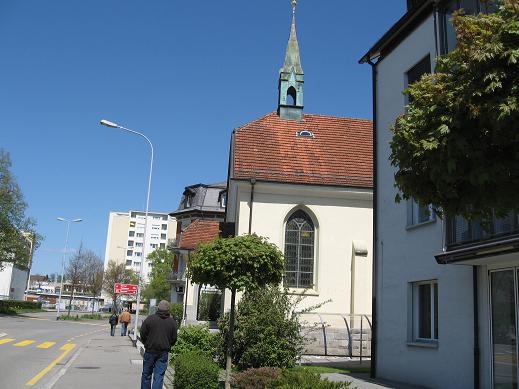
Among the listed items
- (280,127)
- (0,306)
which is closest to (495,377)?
(280,127)

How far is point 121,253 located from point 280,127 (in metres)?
124

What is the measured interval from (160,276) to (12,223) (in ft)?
119

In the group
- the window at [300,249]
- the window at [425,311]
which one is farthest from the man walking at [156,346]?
the window at [300,249]

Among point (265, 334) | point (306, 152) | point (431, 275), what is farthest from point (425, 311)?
point (306, 152)

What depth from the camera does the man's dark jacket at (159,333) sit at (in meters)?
9.80

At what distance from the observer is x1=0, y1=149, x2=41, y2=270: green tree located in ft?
167

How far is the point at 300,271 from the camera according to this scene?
26.9m

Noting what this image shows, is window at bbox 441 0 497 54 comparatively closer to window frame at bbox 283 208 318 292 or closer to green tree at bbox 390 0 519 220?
green tree at bbox 390 0 519 220

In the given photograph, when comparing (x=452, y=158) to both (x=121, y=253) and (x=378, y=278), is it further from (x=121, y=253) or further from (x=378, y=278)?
(x=121, y=253)

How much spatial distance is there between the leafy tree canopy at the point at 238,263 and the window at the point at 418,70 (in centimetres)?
609

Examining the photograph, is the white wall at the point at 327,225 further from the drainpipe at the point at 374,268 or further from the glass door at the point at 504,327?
the glass door at the point at 504,327

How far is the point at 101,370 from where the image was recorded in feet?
49.6

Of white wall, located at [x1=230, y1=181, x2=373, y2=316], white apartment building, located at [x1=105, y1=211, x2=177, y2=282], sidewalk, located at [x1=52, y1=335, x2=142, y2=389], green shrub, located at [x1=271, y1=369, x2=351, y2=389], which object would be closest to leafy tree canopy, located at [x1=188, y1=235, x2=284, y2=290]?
green shrub, located at [x1=271, y1=369, x2=351, y2=389]

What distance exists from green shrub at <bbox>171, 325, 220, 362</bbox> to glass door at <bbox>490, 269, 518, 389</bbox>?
7288 mm
